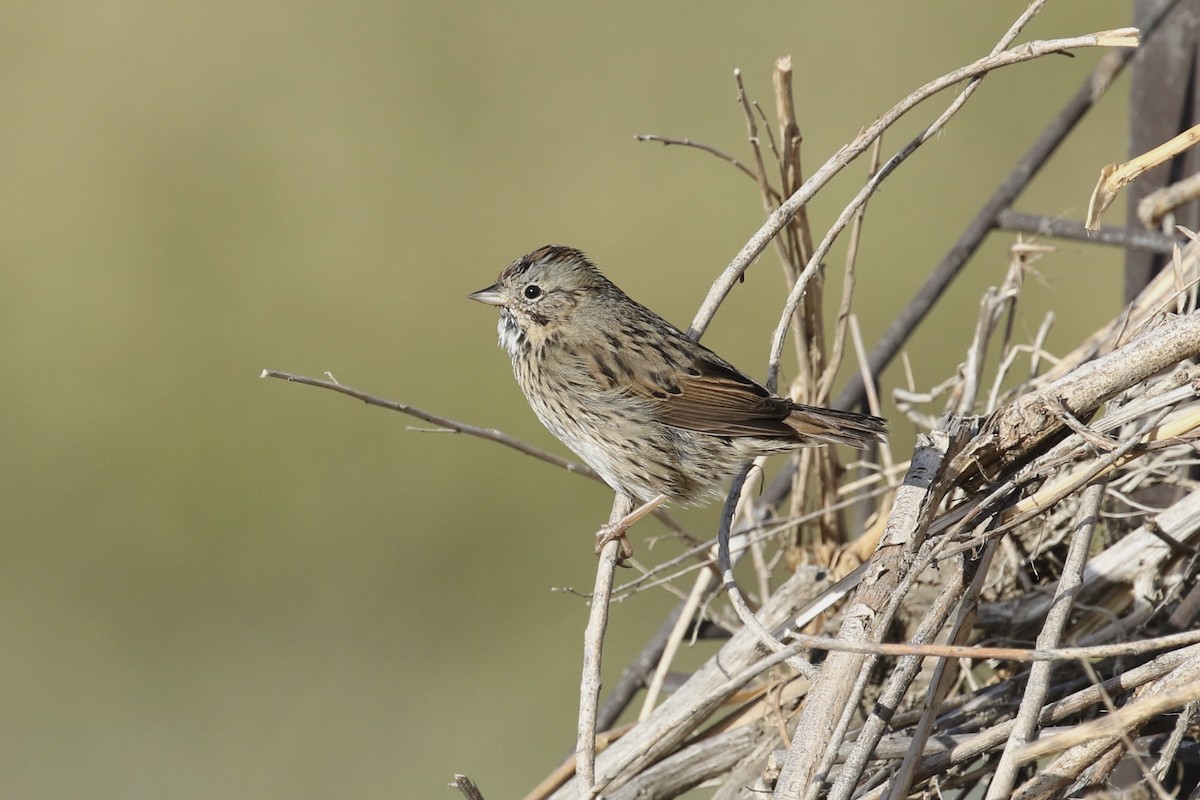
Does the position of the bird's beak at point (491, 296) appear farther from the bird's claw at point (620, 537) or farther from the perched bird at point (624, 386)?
the bird's claw at point (620, 537)

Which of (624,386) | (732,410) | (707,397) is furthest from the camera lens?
(624,386)

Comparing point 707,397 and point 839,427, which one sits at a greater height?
point 707,397

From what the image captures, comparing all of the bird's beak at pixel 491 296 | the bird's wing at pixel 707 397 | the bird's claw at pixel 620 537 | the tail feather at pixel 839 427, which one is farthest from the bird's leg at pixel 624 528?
the bird's beak at pixel 491 296

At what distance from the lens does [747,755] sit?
290 centimetres

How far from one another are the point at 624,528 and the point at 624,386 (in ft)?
1.92

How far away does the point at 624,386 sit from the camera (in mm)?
3924

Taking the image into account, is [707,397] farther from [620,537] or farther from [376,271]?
[376,271]

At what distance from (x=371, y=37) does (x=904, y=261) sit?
4.37 m

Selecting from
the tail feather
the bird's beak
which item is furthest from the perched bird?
the tail feather

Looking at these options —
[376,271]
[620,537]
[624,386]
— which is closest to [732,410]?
[624,386]

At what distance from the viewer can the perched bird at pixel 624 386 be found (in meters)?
3.76

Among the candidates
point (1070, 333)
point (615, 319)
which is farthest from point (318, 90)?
point (615, 319)

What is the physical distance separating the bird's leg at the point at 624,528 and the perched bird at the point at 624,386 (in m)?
0.02

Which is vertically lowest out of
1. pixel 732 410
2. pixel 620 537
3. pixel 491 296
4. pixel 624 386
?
pixel 620 537
